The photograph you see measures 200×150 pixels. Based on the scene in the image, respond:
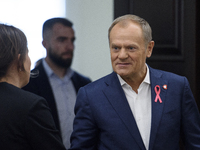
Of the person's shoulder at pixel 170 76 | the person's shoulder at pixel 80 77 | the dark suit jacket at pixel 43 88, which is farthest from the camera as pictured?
the person's shoulder at pixel 80 77

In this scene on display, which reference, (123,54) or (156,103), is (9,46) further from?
(156,103)

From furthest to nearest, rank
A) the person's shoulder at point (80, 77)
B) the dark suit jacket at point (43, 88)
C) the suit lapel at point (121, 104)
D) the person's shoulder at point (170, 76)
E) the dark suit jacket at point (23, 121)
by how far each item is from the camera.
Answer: the person's shoulder at point (80, 77), the dark suit jacket at point (43, 88), the person's shoulder at point (170, 76), the suit lapel at point (121, 104), the dark suit jacket at point (23, 121)

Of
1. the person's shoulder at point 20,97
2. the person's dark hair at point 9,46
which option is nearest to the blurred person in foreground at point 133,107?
the person's shoulder at point 20,97

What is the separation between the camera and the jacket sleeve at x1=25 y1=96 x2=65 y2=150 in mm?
1509

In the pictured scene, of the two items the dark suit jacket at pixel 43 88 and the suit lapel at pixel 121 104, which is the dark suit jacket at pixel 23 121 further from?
the dark suit jacket at pixel 43 88

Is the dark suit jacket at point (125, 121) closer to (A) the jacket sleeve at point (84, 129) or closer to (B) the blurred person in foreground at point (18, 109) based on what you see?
(A) the jacket sleeve at point (84, 129)

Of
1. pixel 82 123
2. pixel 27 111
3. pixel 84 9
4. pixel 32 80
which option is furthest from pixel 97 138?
pixel 84 9

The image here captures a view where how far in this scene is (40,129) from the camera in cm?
154

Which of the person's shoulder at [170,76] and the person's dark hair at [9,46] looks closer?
the person's dark hair at [9,46]

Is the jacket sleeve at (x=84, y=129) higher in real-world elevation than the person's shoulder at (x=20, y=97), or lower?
lower

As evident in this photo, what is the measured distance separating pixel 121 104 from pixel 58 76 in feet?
2.79

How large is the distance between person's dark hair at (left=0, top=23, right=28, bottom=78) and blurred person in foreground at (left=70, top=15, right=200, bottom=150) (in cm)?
55

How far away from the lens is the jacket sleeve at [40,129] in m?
1.51

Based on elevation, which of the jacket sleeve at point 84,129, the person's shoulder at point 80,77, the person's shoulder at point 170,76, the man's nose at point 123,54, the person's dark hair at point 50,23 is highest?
the person's dark hair at point 50,23
